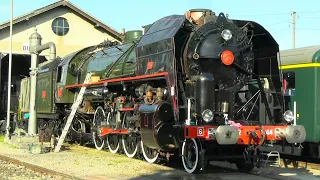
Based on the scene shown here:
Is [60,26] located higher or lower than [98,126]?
higher

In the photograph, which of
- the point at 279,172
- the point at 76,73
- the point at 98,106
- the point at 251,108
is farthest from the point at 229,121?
the point at 76,73

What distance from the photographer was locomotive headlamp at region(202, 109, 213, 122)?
28.2 feet

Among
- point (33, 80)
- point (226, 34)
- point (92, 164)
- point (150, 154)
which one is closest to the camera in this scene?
point (226, 34)

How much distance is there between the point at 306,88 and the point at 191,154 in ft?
12.5

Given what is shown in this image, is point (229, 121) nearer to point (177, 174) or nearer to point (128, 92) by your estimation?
point (177, 174)

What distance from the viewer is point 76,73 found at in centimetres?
1545

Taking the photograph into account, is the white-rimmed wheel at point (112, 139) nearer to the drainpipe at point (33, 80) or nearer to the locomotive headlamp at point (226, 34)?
the drainpipe at point (33, 80)

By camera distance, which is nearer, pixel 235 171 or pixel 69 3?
pixel 235 171

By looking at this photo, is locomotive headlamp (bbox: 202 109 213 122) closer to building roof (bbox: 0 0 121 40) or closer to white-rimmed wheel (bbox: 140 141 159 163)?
white-rimmed wheel (bbox: 140 141 159 163)

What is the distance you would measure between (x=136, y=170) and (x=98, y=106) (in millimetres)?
4565

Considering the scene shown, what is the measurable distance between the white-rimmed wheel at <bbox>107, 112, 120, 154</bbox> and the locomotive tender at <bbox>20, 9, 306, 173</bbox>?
116cm

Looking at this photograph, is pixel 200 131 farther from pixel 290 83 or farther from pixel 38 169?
pixel 290 83

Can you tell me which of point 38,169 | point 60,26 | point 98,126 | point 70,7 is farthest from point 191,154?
point 70,7

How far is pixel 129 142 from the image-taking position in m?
12.0
